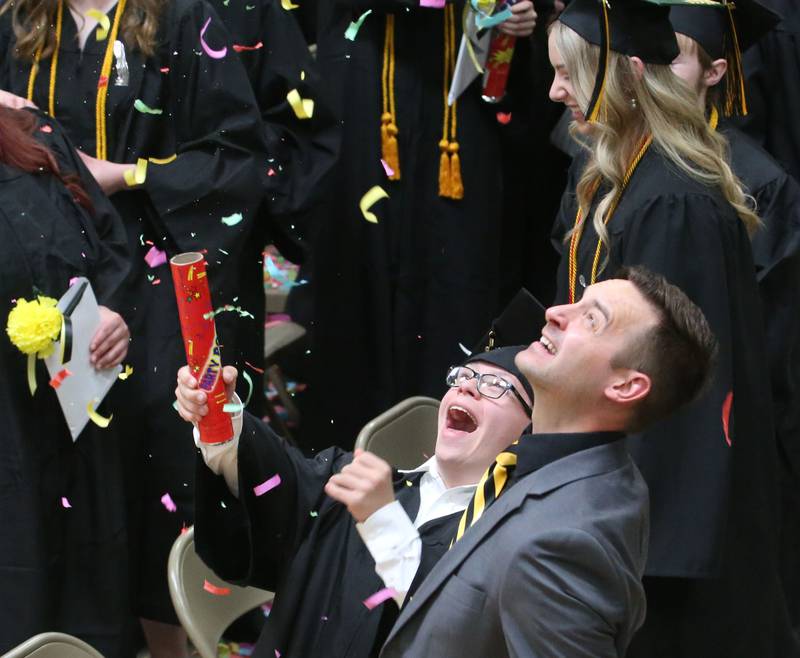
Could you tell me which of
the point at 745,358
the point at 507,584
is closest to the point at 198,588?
the point at 507,584

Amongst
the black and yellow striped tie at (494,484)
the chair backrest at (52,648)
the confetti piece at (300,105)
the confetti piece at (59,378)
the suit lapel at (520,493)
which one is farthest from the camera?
the confetti piece at (300,105)

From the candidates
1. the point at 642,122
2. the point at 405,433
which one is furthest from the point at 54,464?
the point at 642,122

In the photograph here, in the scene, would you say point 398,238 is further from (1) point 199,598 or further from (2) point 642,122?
(1) point 199,598

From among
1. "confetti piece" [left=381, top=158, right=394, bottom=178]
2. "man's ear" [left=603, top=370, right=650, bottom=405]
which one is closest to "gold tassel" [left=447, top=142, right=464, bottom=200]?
"confetti piece" [left=381, top=158, right=394, bottom=178]

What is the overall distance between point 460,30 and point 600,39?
4.88 ft

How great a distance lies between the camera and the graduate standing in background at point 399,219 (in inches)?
174

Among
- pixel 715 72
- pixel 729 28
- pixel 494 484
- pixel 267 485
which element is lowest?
pixel 267 485

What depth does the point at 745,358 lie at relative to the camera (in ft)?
9.89

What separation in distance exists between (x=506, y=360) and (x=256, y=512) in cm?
65

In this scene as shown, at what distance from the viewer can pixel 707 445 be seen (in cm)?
288

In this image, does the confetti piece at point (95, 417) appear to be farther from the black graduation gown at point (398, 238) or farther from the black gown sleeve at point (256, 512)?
the black graduation gown at point (398, 238)

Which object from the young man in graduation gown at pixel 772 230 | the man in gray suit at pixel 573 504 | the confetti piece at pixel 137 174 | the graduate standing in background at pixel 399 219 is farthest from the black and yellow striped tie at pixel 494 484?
the graduate standing in background at pixel 399 219

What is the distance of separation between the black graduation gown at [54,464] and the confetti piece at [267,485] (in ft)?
2.65

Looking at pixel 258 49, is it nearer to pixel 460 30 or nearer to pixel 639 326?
pixel 460 30
